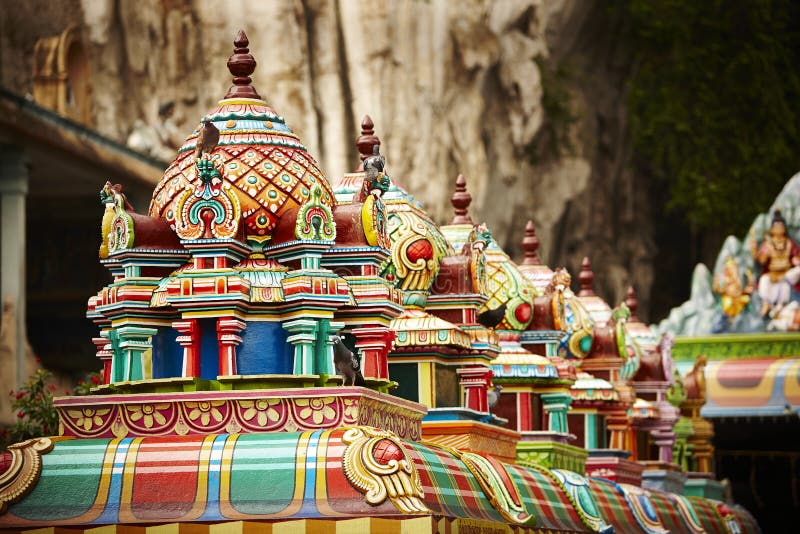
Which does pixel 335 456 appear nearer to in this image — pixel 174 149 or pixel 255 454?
pixel 255 454

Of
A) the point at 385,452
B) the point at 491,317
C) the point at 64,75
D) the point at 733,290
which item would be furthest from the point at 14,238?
the point at 385,452

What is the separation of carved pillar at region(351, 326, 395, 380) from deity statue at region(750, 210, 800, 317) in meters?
24.0

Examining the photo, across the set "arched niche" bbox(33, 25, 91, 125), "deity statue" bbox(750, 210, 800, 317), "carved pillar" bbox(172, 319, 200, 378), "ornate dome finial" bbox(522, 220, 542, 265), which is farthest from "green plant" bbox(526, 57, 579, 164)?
"carved pillar" bbox(172, 319, 200, 378)

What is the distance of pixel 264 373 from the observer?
16188mm

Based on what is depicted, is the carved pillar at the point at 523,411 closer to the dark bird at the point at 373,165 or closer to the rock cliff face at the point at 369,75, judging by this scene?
the dark bird at the point at 373,165

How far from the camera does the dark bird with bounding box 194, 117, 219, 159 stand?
1645 centimetres

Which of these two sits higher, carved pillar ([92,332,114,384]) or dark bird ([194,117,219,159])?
dark bird ([194,117,219,159])

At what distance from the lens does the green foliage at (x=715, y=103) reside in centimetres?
5578

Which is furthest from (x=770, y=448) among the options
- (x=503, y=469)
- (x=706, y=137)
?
(x=503, y=469)

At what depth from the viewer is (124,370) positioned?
647 inches

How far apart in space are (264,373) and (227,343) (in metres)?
0.45

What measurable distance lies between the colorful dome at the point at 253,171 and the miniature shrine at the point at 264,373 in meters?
0.02

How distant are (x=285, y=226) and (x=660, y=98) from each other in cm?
4114

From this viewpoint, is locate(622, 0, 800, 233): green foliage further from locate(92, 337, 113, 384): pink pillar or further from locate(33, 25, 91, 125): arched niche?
locate(92, 337, 113, 384): pink pillar
